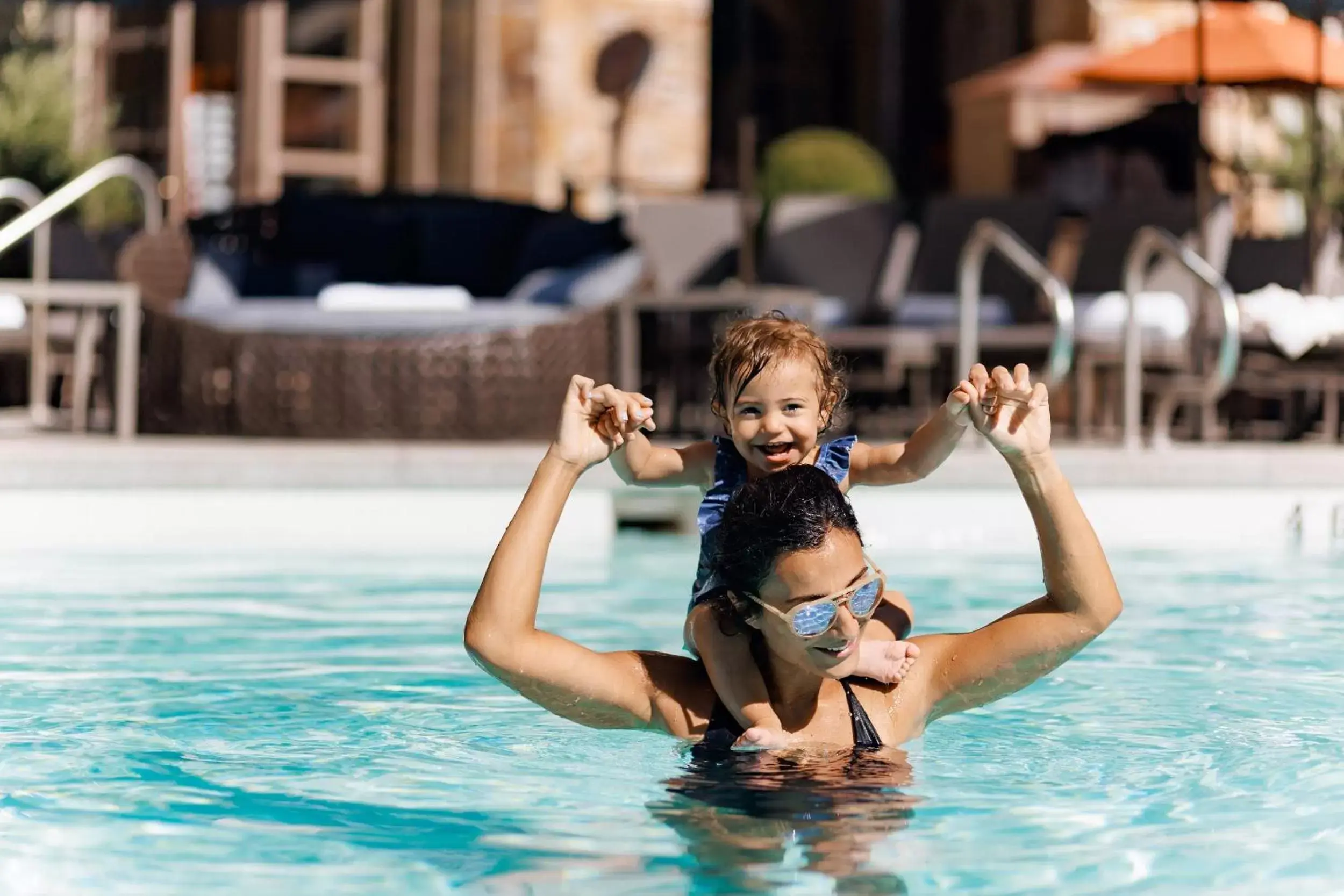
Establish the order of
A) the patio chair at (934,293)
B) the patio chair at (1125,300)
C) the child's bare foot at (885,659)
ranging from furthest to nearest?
the patio chair at (934,293), the patio chair at (1125,300), the child's bare foot at (885,659)

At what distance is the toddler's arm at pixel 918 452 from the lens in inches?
117

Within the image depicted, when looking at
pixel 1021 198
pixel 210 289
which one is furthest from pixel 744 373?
pixel 1021 198

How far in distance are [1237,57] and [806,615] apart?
365 inches

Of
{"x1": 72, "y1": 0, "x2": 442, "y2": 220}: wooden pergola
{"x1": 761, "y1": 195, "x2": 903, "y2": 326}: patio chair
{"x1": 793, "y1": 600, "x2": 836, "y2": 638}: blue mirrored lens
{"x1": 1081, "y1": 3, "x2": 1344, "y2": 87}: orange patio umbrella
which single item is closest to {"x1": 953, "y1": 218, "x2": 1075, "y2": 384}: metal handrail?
{"x1": 761, "y1": 195, "x2": 903, "y2": 326}: patio chair

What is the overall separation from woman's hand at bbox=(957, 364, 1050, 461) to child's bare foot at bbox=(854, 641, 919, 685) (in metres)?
0.50

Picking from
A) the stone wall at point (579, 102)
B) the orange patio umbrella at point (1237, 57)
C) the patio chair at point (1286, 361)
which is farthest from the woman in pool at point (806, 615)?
the stone wall at point (579, 102)

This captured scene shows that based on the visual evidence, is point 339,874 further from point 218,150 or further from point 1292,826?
point 218,150

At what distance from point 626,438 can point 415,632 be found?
8.69ft

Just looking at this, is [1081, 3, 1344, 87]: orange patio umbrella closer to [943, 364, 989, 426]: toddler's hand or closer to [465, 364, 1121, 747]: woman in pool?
[465, 364, 1121, 747]: woman in pool

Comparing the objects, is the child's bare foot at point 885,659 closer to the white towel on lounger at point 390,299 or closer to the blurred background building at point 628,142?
the white towel on lounger at point 390,299

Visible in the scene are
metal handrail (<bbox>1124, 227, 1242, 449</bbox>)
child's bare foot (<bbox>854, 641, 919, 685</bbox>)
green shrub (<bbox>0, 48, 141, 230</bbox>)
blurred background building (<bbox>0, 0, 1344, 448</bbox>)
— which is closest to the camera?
child's bare foot (<bbox>854, 641, 919, 685</bbox>)

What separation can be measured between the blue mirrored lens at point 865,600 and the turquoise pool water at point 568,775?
0.28 meters

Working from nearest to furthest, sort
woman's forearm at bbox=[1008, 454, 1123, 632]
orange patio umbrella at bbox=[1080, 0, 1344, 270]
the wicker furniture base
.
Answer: woman's forearm at bbox=[1008, 454, 1123, 632] → the wicker furniture base → orange patio umbrella at bbox=[1080, 0, 1344, 270]

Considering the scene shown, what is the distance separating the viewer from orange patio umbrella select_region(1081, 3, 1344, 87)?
11.3m
